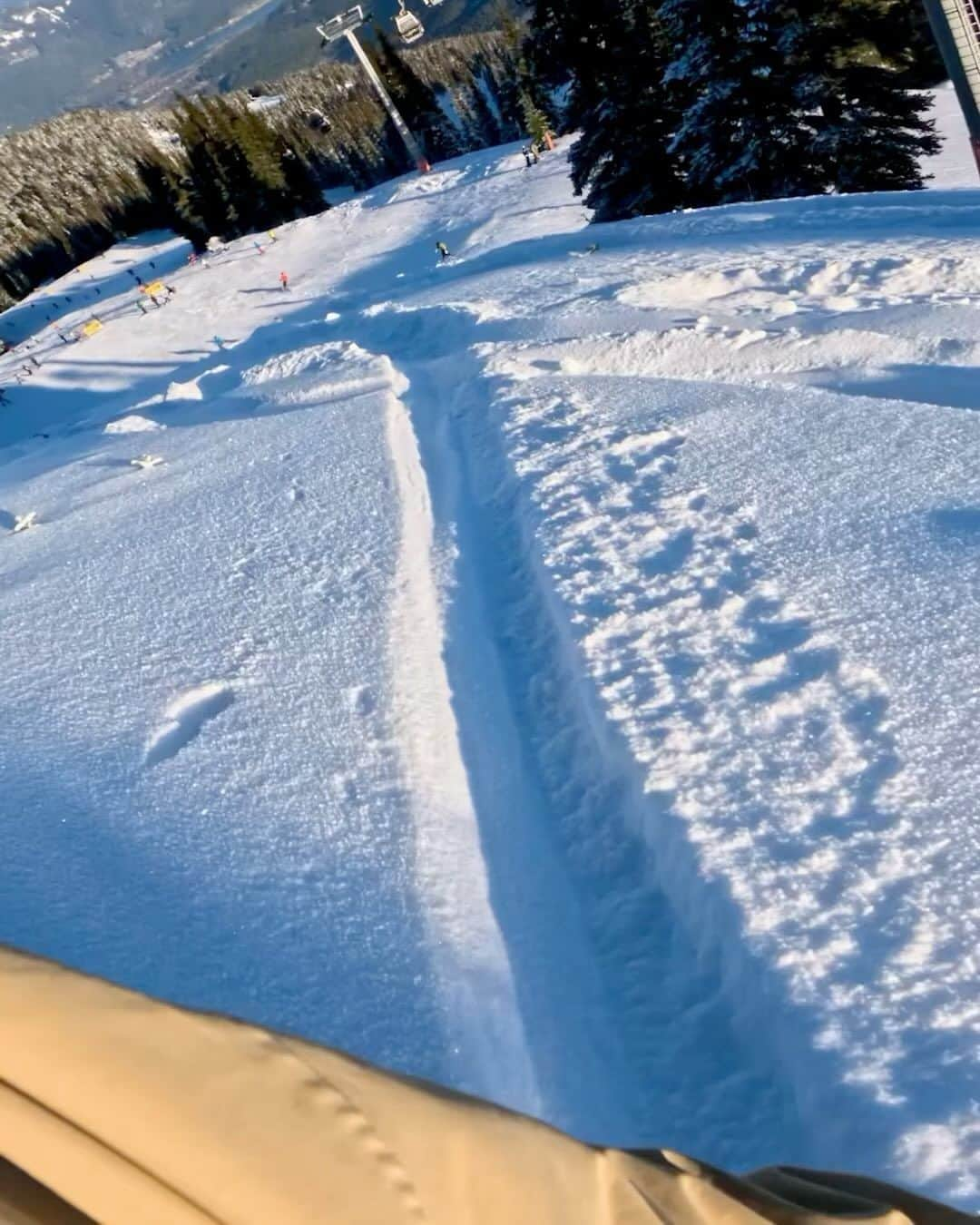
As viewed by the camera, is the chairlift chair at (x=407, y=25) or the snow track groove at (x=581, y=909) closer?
the snow track groove at (x=581, y=909)

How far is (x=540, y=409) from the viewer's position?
31.4 ft

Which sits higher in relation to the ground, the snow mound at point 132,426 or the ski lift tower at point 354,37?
the ski lift tower at point 354,37

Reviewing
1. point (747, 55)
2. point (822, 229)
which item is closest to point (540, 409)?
point (822, 229)

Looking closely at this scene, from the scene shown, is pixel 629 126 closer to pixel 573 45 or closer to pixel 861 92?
pixel 573 45

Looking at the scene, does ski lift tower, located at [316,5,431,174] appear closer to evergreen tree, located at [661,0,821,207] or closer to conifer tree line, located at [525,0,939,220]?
conifer tree line, located at [525,0,939,220]

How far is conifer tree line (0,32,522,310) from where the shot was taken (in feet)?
186

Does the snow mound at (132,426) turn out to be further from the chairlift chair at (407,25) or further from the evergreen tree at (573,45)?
the chairlift chair at (407,25)

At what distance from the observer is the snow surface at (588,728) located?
136 inches

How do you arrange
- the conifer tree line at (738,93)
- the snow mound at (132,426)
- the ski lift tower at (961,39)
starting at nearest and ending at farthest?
the ski lift tower at (961,39) → the snow mound at (132,426) → the conifer tree line at (738,93)

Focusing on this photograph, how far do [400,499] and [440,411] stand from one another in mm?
2914

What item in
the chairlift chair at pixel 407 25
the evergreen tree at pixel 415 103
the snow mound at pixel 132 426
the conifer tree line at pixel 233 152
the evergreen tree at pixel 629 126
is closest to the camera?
the snow mound at pixel 132 426

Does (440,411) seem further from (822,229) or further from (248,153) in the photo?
(248,153)

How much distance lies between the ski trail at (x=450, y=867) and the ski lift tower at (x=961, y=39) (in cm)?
1182

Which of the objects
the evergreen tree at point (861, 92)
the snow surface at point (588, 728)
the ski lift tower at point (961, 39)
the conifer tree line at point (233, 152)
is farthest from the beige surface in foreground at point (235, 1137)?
the conifer tree line at point (233, 152)
